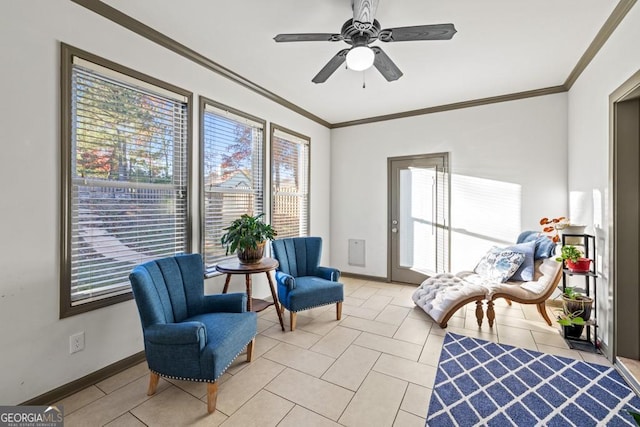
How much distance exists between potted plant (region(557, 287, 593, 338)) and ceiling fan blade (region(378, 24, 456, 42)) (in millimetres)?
2575

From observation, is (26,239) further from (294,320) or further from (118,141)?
(294,320)

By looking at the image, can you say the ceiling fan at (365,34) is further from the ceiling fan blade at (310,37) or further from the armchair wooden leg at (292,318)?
the armchair wooden leg at (292,318)

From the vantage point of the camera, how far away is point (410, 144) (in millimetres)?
4582

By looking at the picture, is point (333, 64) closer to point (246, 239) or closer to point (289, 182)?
point (246, 239)

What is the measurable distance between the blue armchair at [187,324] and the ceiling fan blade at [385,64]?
226 centimetres

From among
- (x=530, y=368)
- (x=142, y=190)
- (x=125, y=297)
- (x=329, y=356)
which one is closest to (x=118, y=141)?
(x=142, y=190)

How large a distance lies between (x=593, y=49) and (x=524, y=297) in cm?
246

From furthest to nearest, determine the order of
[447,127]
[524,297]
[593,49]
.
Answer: [447,127] < [524,297] < [593,49]

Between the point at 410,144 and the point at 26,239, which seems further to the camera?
the point at 410,144

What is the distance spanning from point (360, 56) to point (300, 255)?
7.63 feet

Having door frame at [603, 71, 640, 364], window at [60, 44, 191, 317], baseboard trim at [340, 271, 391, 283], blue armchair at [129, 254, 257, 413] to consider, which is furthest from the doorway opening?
window at [60, 44, 191, 317]

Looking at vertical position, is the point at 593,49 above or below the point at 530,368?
above

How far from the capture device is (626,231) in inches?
88.4

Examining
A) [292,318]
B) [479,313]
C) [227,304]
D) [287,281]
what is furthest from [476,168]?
[227,304]
